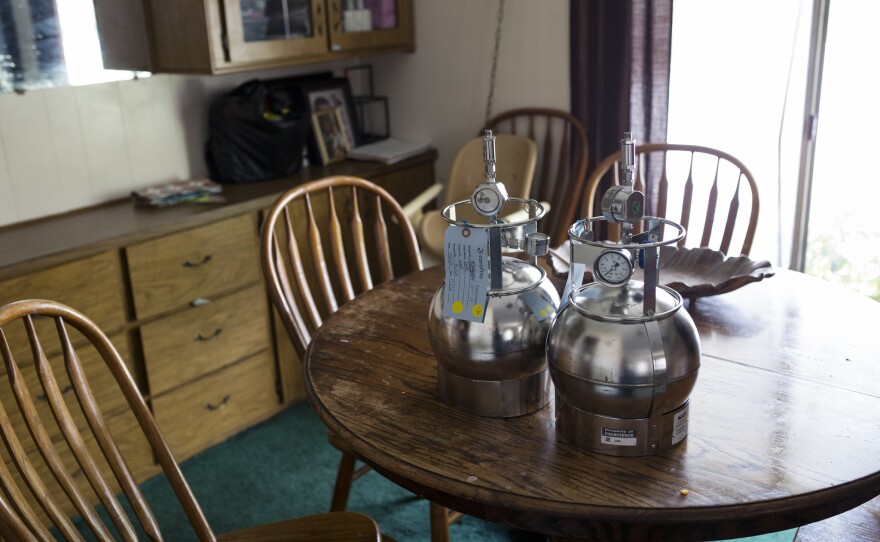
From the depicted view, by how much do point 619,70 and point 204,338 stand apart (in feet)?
5.03

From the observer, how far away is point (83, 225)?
2.36 metres

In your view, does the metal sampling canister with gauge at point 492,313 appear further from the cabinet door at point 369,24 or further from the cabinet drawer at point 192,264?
the cabinet door at point 369,24

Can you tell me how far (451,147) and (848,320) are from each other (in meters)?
1.92

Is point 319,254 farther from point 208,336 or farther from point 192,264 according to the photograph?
point 208,336

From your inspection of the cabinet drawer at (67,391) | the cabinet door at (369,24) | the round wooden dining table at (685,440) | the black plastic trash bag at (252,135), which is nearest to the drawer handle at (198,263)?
the cabinet drawer at (67,391)

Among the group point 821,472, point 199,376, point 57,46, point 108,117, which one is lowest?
point 199,376

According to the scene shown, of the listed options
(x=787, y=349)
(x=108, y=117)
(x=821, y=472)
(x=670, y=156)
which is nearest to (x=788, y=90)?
(x=670, y=156)

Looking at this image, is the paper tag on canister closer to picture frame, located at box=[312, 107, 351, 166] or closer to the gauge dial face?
the gauge dial face

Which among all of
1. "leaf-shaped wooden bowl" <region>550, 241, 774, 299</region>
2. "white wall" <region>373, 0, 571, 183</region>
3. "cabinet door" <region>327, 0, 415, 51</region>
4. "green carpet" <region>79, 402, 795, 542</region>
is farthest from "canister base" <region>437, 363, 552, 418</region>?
"cabinet door" <region>327, 0, 415, 51</region>

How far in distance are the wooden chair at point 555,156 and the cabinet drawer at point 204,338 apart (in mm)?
1008

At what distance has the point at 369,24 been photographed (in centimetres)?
296

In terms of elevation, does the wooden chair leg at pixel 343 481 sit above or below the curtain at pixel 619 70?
below

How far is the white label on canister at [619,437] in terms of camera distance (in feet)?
3.50

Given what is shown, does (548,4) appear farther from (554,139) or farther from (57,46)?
(57,46)
